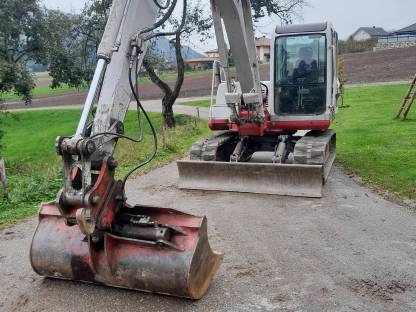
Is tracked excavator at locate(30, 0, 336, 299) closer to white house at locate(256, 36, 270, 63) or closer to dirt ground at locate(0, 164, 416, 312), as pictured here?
dirt ground at locate(0, 164, 416, 312)

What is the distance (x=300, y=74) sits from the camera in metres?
8.47

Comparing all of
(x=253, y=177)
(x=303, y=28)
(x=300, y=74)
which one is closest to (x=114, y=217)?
(x=253, y=177)

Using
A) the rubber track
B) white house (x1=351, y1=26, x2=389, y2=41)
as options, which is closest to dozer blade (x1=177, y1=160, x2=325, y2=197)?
the rubber track

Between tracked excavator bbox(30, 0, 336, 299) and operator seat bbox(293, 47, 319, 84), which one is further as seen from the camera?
operator seat bbox(293, 47, 319, 84)

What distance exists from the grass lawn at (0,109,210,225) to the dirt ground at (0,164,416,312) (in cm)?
125

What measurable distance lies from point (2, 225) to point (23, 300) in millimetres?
2622

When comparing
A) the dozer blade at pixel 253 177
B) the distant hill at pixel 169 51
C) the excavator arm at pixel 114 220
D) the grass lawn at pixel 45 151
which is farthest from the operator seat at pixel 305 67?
the distant hill at pixel 169 51

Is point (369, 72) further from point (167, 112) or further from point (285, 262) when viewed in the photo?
point (285, 262)

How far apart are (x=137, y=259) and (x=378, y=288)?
7.12 feet

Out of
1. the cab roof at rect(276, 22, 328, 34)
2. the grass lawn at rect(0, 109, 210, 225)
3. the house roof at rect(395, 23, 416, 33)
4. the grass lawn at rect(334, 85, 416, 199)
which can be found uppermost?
the house roof at rect(395, 23, 416, 33)

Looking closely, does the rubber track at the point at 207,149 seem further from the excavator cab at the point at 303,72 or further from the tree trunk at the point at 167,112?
the tree trunk at the point at 167,112

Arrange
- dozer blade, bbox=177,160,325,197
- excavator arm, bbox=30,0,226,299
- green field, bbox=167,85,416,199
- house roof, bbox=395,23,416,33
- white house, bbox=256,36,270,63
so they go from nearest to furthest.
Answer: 1. excavator arm, bbox=30,0,226,299
2. dozer blade, bbox=177,160,325,197
3. green field, bbox=167,85,416,199
4. white house, bbox=256,36,270,63
5. house roof, bbox=395,23,416,33

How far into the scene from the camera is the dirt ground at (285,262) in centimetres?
416

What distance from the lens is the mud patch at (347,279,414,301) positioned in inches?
164
